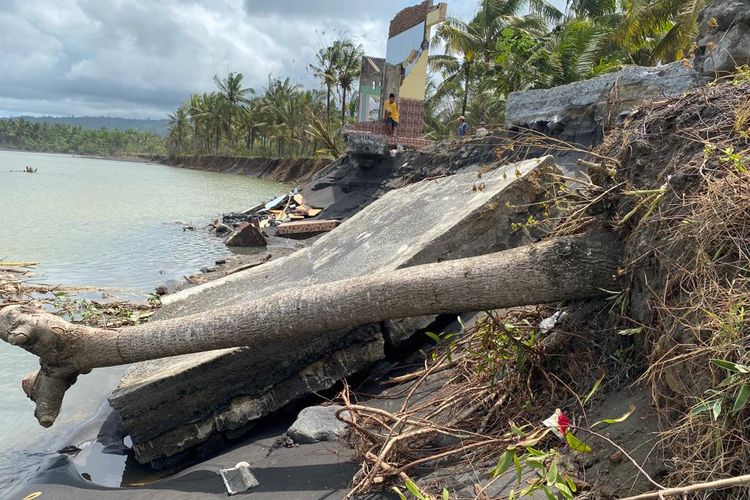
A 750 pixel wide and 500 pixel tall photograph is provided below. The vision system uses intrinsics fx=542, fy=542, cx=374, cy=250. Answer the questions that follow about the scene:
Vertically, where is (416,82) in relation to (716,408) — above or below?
above

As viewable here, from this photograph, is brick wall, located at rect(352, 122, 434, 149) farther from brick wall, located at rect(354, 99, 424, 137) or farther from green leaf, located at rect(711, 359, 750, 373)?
green leaf, located at rect(711, 359, 750, 373)

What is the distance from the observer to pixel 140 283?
10055 mm

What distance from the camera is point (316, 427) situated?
3738 millimetres

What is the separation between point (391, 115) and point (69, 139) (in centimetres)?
15649

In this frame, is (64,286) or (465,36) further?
(465,36)

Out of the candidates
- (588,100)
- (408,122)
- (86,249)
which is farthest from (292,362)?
(408,122)

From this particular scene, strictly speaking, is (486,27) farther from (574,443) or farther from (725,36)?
(574,443)

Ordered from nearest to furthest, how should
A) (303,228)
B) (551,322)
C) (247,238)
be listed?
(551,322) → (247,238) → (303,228)

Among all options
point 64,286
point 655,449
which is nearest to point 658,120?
point 655,449

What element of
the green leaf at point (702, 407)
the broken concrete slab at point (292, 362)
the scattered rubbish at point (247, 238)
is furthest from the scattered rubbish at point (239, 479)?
the scattered rubbish at point (247, 238)

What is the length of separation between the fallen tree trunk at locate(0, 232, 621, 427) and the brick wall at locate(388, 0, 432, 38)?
1916 cm

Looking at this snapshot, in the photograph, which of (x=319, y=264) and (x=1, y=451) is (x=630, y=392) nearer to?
(x=319, y=264)

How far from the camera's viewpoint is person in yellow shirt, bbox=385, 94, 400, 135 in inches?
744

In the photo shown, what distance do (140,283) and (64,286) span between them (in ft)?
4.19
